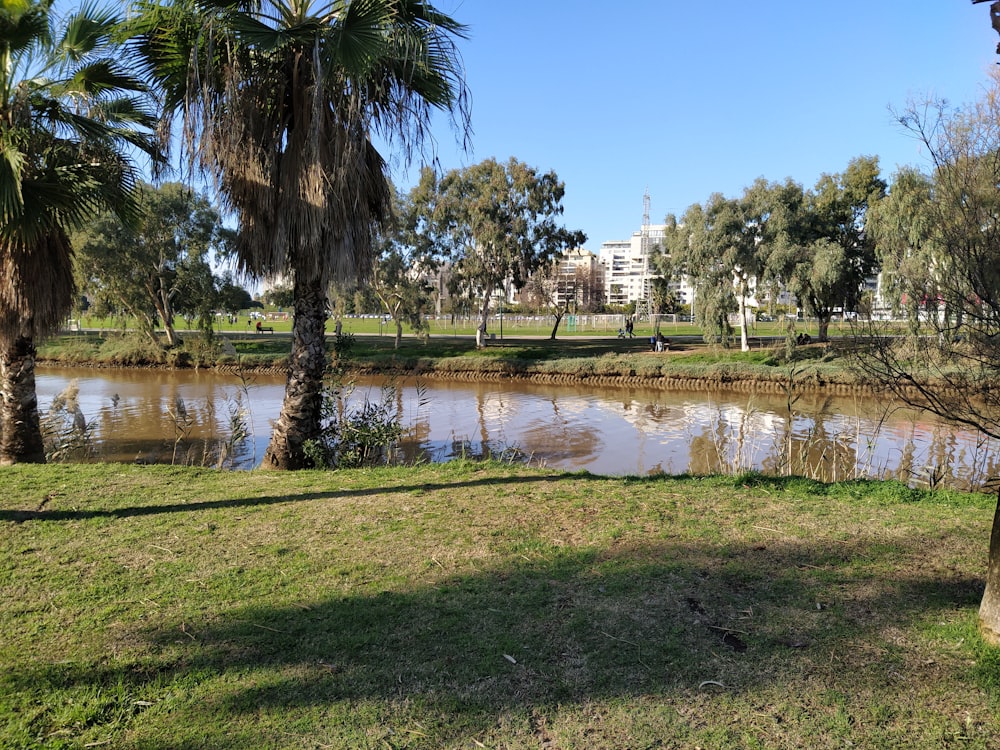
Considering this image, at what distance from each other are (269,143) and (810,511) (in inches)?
288

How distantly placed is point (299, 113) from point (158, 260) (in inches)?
1038

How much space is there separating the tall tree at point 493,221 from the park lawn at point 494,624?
2829 centimetres

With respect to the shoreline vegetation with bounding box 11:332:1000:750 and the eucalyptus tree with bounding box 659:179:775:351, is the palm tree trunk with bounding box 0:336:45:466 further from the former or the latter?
the eucalyptus tree with bounding box 659:179:775:351

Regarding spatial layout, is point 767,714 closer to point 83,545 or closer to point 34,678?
point 34,678

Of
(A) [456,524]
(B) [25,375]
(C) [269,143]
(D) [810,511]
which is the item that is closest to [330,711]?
(A) [456,524]

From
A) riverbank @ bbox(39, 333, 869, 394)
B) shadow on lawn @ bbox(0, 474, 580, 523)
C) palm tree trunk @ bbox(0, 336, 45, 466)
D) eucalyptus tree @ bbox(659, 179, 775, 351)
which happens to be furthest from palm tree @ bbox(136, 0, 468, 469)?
eucalyptus tree @ bbox(659, 179, 775, 351)

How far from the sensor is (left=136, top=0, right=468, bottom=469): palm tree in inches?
289

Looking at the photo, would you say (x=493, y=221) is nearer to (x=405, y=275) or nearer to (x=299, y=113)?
(x=405, y=275)

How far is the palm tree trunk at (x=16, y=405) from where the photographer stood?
9016mm

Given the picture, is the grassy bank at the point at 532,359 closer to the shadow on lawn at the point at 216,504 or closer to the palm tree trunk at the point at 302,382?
the palm tree trunk at the point at 302,382

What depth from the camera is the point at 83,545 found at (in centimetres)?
515

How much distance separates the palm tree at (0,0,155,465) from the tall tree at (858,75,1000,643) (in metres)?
9.03

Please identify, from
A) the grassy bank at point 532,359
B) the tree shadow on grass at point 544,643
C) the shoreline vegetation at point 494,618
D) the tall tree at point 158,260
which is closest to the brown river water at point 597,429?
the grassy bank at point 532,359

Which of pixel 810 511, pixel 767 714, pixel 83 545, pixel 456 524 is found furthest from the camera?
pixel 810 511
